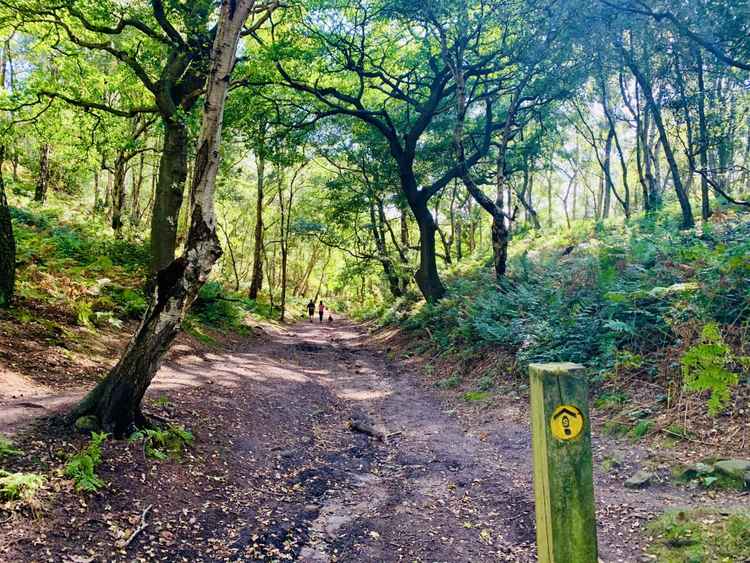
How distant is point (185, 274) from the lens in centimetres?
499

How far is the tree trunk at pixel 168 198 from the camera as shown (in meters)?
12.3

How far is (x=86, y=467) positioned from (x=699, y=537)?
5011 millimetres

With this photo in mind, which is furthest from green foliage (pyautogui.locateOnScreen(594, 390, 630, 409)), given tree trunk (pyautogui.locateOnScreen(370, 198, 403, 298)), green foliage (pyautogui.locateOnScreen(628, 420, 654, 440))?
tree trunk (pyautogui.locateOnScreen(370, 198, 403, 298))

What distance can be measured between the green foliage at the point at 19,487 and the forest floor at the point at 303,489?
115mm

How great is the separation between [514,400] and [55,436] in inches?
262

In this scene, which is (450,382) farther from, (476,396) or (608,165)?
(608,165)

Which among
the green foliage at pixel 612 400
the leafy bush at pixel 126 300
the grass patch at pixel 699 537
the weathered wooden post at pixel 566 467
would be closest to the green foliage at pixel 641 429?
the green foliage at pixel 612 400

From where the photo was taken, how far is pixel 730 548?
3250 mm

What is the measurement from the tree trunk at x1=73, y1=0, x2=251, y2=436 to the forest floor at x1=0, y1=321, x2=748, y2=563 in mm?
540

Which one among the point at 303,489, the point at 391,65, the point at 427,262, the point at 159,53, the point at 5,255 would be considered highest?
the point at 391,65

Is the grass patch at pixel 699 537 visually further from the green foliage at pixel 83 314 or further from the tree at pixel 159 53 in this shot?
the green foliage at pixel 83 314

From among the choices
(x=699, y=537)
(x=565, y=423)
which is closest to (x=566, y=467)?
(x=565, y=423)

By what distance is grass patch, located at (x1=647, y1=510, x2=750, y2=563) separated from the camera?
10.7 ft

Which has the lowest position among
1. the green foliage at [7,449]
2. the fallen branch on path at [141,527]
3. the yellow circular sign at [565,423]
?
the fallen branch on path at [141,527]
